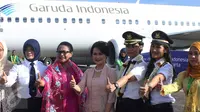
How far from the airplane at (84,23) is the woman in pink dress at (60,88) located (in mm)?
9001

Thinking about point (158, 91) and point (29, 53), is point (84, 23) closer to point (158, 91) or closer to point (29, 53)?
point (29, 53)

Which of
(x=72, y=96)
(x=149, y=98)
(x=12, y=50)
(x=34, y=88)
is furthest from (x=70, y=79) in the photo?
(x=12, y=50)

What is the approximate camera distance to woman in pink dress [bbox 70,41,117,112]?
3467 millimetres

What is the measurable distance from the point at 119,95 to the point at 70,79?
55 centimetres

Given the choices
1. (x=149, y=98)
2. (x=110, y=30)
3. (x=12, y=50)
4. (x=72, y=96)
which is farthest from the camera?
(x=110, y=30)

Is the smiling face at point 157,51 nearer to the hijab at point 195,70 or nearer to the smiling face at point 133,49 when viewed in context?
the smiling face at point 133,49

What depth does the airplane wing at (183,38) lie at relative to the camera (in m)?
15.7

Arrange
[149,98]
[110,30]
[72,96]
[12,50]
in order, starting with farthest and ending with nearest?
[110,30] < [12,50] < [72,96] < [149,98]

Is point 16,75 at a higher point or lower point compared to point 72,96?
higher

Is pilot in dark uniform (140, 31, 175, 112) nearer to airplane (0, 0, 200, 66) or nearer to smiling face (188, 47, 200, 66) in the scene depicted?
smiling face (188, 47, 200, 66)

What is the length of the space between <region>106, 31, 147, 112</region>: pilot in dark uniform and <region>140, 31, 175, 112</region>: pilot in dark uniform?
3.8 inches

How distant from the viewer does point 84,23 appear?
14.5 metres

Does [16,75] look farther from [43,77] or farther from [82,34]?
[82,34]

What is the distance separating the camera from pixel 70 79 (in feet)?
11.7
